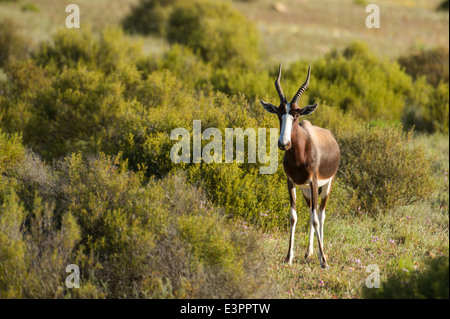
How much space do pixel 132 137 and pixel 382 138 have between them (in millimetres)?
4794

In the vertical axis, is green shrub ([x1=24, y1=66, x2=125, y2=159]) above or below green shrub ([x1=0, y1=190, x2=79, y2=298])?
above

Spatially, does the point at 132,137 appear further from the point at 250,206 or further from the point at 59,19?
the point at 59,19

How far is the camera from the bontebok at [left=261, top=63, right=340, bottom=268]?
5.80m

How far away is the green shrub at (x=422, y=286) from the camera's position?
15.4 feet

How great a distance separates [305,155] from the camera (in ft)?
20.1

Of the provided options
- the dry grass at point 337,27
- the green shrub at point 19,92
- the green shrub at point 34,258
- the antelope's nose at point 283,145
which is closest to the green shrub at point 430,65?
the dry grass at point 337,27

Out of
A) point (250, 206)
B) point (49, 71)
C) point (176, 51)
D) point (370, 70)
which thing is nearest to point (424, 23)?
point (370, 70)

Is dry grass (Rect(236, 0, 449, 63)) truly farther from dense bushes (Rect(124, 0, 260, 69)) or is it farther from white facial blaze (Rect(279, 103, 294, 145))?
white facial blaze (Rect(279, 103, 294, 145))

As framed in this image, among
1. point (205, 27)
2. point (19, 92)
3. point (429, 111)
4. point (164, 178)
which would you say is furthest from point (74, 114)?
point (429, 111)

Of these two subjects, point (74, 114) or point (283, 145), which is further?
point (74, 114)

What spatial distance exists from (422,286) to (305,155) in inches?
81.5

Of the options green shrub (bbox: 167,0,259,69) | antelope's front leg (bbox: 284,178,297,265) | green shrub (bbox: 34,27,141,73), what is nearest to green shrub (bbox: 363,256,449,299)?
antelope's front leg (bbox: 284,178,297,265)

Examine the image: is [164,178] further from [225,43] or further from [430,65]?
[430,65]

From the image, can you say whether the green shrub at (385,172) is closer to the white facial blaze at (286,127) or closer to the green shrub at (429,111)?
the white facial blaze at (286,127)
